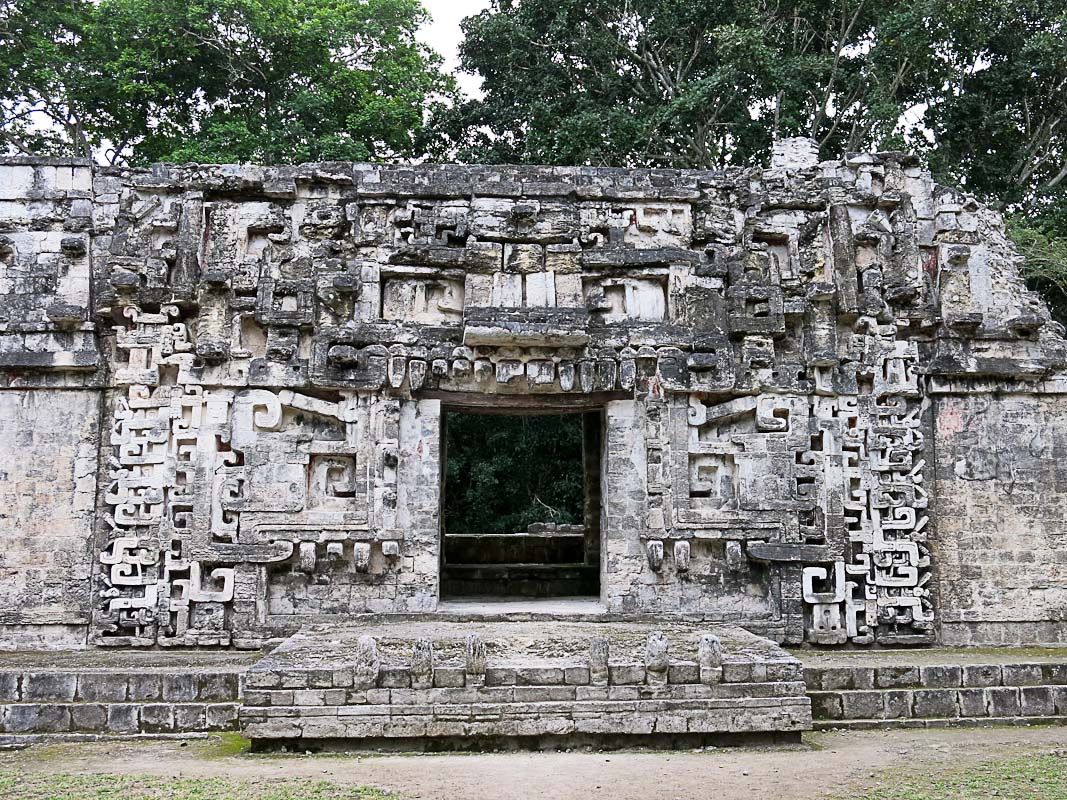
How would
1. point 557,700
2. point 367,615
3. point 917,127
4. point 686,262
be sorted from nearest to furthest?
point 557,700 < point 367,615 < point 686,262 < point 917,127

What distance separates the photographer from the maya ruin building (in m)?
10.7

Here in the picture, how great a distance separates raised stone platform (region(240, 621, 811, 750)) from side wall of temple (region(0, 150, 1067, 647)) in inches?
106

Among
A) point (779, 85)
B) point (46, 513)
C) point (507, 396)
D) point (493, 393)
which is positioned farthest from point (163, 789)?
point (779, 85)

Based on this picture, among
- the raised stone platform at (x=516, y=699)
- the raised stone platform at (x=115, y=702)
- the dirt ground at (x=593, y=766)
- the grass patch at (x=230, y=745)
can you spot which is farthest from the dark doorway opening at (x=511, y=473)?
the dirt ground at (x=593, y=766)

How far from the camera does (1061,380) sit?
11.5 meters

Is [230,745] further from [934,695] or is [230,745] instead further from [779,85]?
[779,85]

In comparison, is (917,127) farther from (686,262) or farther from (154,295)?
(154,295)

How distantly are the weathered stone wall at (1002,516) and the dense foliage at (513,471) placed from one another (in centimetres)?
1059

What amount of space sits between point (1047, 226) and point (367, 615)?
14.8 meters

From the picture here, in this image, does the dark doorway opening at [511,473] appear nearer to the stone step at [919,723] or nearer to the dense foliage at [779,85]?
the dense foliage at [779,85]

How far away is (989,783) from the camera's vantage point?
268 inches

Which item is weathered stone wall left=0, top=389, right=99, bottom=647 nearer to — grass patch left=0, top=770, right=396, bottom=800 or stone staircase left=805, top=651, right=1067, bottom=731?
grass patch left=0, top=770, right=396, bottom=800

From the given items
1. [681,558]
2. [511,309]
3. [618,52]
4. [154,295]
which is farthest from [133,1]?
[681,558]

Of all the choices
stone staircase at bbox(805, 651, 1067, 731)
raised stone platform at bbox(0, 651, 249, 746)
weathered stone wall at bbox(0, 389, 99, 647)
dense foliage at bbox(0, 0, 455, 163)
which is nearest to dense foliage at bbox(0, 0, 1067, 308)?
dense foliage at bbox(0, 0, 455, 163)
